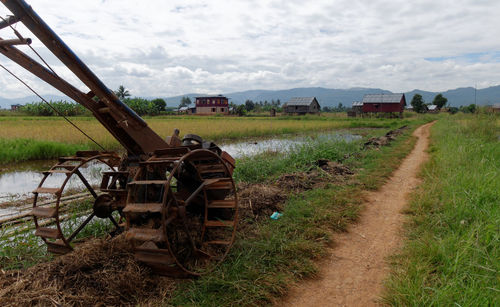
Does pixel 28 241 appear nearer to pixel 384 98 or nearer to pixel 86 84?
pixel 86 84

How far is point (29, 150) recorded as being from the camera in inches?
436

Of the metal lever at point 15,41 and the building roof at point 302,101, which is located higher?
the building roof at point 302,101

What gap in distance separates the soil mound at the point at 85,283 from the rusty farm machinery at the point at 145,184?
0.20 metres

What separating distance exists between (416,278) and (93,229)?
4317mm

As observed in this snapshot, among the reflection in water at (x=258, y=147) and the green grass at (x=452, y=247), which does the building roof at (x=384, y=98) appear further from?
the green grass at (x=452, y=247)

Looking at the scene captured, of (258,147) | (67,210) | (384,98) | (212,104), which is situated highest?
(212,104)

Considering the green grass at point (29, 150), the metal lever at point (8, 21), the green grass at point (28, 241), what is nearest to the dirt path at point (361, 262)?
the green grass at point (28, 241)

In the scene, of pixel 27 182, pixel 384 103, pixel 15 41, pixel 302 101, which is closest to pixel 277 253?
pixel 15 41

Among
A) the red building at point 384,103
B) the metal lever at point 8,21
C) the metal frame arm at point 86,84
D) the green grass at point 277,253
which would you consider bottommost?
the green grass at point 277,253

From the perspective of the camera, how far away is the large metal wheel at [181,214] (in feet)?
9.36

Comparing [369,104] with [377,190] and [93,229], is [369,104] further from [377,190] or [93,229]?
[93,229]

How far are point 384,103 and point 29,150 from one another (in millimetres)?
48184

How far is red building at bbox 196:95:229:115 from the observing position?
6325cm

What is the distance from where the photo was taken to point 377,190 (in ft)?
21.2
